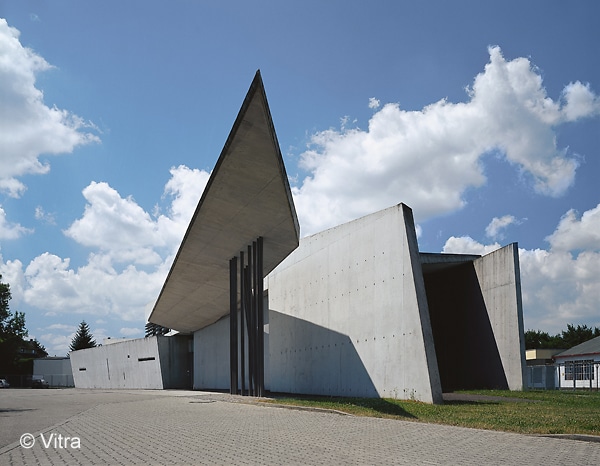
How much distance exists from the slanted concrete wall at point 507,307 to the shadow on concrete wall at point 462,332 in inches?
16.1

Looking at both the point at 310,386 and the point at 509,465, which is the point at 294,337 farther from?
the point at 509,465

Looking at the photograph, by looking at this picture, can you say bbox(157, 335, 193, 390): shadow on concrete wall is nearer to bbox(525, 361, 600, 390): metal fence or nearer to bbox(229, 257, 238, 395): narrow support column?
bbox(229, 257, 238, 395): narrow support column

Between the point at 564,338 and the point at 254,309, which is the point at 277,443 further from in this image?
the point at 564,338

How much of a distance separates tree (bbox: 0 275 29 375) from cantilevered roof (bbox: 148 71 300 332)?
39067 millimetres

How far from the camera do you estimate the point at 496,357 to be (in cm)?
2564

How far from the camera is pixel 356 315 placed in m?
21.6

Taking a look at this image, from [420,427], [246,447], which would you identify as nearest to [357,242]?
[420,427]

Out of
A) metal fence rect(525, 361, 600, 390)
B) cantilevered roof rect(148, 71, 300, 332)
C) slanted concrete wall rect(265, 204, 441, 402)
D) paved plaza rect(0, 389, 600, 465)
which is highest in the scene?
cantilevered roof rect(148, 71, 300, 332)

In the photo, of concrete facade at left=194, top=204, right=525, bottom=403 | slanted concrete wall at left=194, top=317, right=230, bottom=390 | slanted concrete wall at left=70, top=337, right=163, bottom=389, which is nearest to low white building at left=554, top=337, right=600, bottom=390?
concrete facade at left=194, top=204, right=525, bottom=403

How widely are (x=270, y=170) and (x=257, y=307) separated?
7.85 metres

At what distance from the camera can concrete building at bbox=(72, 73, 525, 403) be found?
1767 cm

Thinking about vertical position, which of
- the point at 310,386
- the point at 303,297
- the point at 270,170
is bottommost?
the point at 310,386

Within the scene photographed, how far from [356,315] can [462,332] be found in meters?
9.07

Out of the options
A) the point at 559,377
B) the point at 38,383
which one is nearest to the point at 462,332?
the point at 559,377
